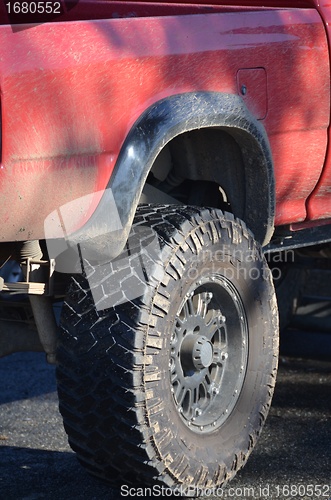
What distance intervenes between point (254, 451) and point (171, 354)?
2.71 ft

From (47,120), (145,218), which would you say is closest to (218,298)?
(145,218)

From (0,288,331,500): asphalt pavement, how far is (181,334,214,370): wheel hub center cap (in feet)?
1.47

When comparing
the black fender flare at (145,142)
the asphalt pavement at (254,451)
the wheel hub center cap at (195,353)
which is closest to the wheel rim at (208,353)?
the wheel hub center cap at (195,353)

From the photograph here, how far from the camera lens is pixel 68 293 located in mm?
3160

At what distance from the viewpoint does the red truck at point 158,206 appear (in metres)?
2.93

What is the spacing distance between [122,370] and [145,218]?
1.80 feet

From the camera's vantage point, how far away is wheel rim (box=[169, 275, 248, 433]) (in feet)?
11.1

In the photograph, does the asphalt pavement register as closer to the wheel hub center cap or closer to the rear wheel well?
the wheel hub center cap

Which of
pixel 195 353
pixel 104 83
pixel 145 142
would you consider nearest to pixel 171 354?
pixel 195 353

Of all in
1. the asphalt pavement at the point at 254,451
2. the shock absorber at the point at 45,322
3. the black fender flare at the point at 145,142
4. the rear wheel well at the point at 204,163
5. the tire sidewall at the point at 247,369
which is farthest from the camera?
the rear wheel well at the point at 204,163

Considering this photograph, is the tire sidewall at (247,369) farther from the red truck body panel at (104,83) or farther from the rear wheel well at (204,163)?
the red truck body panel at (104,83)

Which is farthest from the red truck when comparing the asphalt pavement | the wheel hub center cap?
the asphalt pavement

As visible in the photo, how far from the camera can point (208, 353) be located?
3.43 m

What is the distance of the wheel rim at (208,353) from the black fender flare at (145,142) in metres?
0.41
